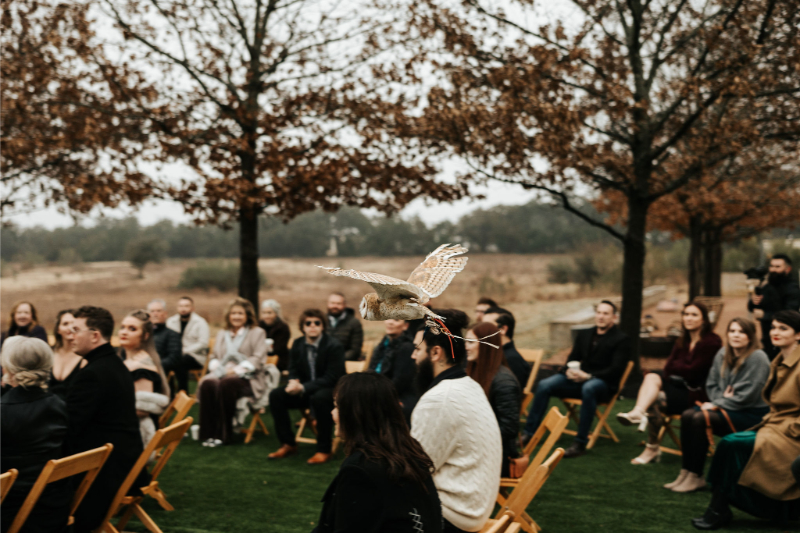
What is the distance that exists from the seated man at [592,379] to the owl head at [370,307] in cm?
451

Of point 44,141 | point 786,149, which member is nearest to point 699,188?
point 786,149

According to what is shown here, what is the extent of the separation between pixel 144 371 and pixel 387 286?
3504 millimetres

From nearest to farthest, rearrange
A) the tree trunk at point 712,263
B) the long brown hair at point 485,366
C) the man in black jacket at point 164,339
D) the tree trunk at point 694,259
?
the long brown hair at point 485,366
the man in black jacket at point 164,339
the tree trunk at point 694,259
the tree trunk at point 712,263

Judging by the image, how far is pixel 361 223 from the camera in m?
24.2

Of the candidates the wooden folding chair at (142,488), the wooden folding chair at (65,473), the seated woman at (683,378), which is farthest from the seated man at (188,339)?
the seated woman at (683,378)

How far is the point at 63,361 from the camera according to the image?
4.84m

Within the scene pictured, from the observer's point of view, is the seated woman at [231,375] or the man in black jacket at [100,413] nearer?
the man in black jacket at [100,413]

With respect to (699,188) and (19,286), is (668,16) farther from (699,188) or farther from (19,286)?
(19,286)

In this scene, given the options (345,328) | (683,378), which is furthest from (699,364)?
(345,328)

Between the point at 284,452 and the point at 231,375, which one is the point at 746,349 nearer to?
the point at 284,452

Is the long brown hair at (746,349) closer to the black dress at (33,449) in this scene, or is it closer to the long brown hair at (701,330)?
the long brown hair at (701,330)

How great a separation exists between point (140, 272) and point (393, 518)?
62.1ft

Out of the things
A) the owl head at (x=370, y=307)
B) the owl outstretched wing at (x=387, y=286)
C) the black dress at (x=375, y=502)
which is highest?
the owl outstretched wing at (x=387, y=286)

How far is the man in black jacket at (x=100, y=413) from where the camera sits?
365 cm
